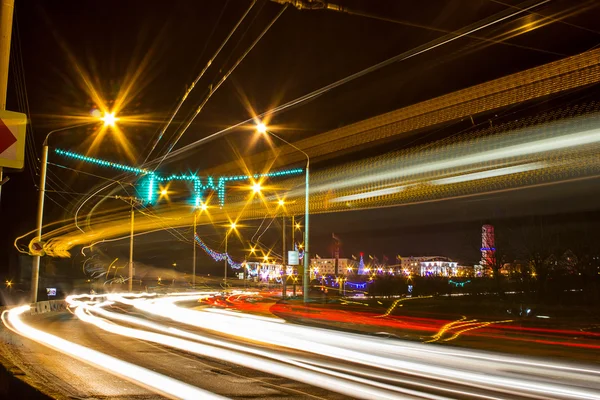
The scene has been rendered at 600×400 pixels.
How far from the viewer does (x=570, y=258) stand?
36688 mm

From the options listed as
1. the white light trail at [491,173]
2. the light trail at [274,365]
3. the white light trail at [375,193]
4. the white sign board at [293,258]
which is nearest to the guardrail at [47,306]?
A: the light trail at [274,365]

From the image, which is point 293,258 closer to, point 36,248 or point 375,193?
point 36,248

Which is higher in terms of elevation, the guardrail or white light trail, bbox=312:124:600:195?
white light trail, bbox=312:124:600:195

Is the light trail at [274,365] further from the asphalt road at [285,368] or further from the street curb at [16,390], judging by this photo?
the street curb at [16,390]

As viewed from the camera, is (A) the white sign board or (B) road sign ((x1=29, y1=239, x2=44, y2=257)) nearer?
(B) road sign ((x1=29, y1=239, x2=44, y2=257))

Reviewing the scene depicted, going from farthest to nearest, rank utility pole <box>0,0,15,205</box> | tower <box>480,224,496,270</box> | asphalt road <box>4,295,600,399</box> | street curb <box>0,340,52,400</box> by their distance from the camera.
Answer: tower <box>480,224,496,270</box> → asphalt road <box>4,295,600,399</box> → utility pole <box>0,0,15,205</box> → street curb <box>0,340,52,400</box>

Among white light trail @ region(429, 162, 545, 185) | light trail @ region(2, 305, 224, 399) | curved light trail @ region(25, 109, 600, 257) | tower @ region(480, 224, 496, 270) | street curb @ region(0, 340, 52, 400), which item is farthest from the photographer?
tower @ region(480, 224, 496, 270)

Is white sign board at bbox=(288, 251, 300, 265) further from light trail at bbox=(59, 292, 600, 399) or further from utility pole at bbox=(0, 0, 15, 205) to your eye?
utility pole at bbox=(0, 0, 15, 205)

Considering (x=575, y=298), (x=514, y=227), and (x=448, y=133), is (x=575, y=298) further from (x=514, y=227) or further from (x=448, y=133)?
(x=448, y=133)

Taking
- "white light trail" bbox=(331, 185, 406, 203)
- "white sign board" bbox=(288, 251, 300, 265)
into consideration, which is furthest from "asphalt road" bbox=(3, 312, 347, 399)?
"white light trail" bbox=(331, 185, 406, 203)

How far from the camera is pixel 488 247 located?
42688 millimetres

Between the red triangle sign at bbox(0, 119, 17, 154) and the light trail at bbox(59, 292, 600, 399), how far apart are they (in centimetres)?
549

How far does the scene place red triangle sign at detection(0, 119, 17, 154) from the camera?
625 centimetres

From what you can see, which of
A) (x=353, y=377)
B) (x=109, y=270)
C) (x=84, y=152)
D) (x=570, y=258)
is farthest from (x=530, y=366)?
(x=109, y=270)
